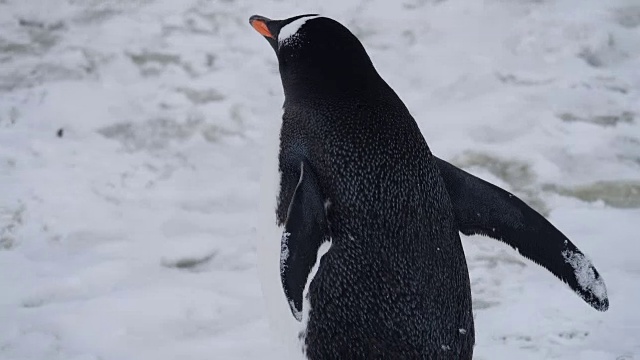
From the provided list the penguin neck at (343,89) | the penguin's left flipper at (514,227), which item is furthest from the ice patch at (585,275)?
the penguin neck at (343,89)

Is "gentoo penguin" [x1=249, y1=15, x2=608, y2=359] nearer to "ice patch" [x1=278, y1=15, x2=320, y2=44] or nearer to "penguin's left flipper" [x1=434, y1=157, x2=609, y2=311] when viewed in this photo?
"penguin's left flipper" [x1=434, y1=157, x2=609, y2=311]

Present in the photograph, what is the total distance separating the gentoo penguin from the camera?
1.42 m

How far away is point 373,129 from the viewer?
1.50 meters

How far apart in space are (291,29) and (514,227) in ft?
2.03

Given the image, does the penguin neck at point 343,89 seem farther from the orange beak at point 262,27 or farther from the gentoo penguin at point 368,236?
the orange beak at point 262,27

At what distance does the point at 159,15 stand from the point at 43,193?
1.55 meters

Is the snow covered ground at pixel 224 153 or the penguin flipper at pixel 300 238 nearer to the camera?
the penguin flipper at pixel 300 238

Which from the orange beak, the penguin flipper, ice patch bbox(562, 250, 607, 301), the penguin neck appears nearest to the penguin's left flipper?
ice patch bbox(562, 250, 607, 301)

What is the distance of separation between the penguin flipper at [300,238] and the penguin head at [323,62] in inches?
8.9

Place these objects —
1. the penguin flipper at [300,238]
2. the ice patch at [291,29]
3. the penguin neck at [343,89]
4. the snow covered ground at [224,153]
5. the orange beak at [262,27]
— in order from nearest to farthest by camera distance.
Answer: the penguin flipper at [300,238], the penguin neck at [343,89], the ice patch at [291,29], the orange beak at [262,27], the snow covered ground at [224,153]

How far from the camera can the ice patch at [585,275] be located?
1.58m

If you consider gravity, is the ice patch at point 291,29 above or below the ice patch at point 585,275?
below

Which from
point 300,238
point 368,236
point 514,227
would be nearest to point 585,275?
point 514,227

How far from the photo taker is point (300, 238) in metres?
1.41
